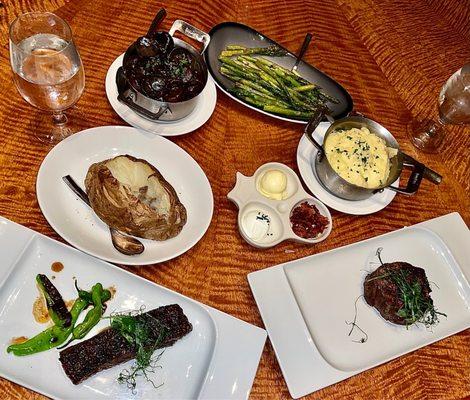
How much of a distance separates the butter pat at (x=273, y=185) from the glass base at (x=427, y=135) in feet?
3.49

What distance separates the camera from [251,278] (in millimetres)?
2455

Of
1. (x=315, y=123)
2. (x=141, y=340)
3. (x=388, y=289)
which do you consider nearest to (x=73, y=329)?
(x=141, y=340)

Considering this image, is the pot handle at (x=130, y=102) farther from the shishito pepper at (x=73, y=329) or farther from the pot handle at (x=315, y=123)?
the shishito pepper at (x=73, y=329)

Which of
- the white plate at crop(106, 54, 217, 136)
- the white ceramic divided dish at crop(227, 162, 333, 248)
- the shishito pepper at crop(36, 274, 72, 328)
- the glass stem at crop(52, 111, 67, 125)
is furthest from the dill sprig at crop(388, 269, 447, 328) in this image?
the glass stem at crop(52, 111, 67, 125)

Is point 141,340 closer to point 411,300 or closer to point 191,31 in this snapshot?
point 411,300

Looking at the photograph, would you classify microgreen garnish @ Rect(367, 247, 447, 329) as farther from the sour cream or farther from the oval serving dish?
the oval serving dish

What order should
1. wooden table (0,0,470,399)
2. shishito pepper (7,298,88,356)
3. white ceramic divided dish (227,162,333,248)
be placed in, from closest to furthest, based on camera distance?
shishito pepper (7,298,88,356), wooden table (0,0,470,399), white ceramic divided dish (227,162,333,248)

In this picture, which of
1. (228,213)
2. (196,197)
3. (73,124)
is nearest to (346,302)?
(228,213)

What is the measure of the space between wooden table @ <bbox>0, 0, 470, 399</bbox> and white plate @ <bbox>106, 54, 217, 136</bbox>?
2.9 inches

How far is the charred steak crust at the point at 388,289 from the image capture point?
254 centimetres

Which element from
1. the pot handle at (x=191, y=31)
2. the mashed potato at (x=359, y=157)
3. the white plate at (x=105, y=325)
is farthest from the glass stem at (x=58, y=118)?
the mashed potato at (x=359, y=157)

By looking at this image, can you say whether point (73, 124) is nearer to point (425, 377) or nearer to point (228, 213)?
point (228, 213)

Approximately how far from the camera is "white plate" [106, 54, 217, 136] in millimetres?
2867

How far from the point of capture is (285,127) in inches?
125
